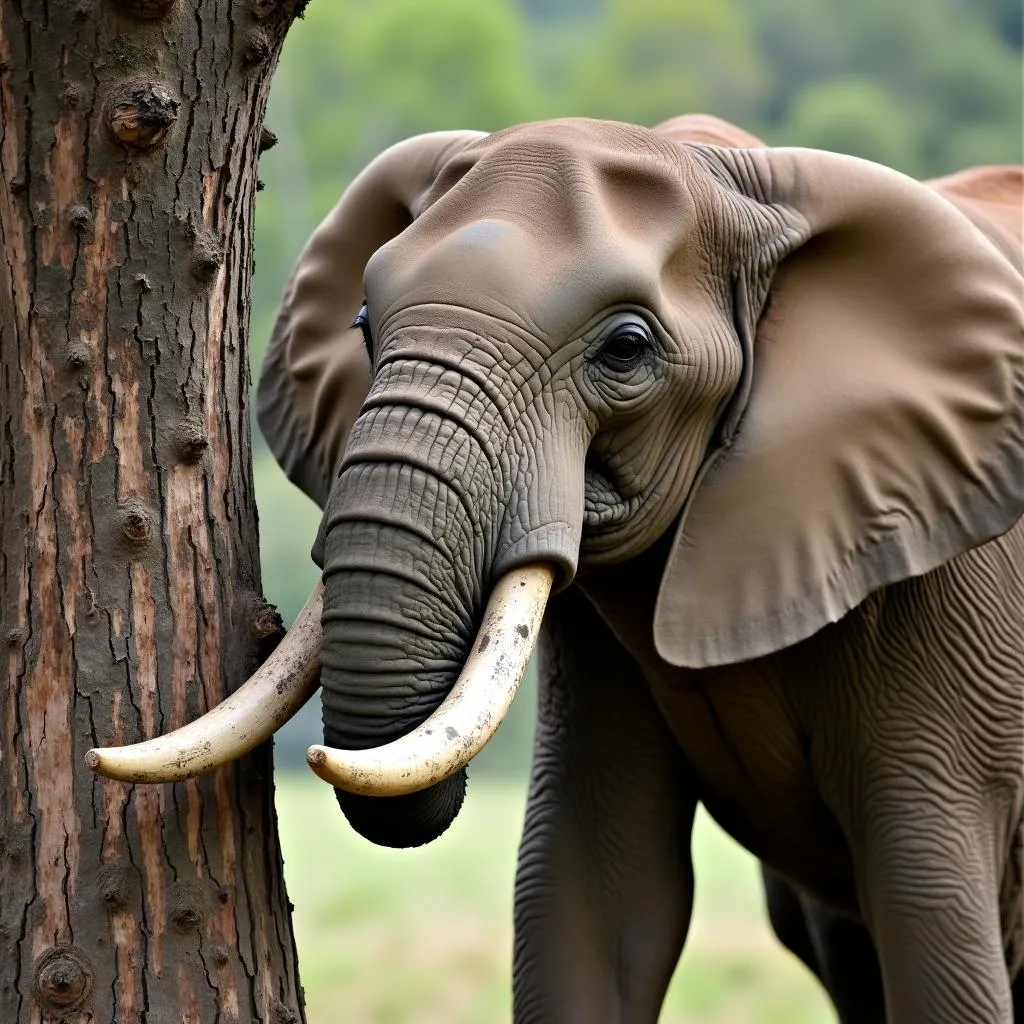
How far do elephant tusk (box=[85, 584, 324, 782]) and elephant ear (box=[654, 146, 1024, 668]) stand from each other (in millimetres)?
511

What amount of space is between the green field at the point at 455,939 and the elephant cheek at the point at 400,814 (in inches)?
215

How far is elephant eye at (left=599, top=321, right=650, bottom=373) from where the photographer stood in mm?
2600

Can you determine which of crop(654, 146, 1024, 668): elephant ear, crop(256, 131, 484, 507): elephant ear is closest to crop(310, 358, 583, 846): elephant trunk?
crop(654, 146, 1024, 668): elephant ear

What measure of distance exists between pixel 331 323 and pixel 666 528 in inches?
29.8

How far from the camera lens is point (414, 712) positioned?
2.32 meters

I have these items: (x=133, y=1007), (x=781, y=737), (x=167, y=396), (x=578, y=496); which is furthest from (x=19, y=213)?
(x=781, y=737)

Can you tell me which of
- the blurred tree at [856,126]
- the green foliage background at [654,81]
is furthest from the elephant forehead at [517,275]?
the blurred tree at [856,126]

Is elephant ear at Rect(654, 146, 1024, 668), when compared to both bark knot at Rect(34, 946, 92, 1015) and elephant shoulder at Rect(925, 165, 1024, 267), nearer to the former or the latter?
elephant shoulder at Rect(925, 165, 1024, 267)

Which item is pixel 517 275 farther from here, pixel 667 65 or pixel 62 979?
pixel 667 65

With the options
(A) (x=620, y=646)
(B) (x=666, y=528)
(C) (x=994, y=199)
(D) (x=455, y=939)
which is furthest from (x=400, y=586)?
(D) (x=455, y=939)

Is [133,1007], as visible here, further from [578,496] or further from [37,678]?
[578,496]

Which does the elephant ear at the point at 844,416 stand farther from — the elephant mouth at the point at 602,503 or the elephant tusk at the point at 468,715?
the elephant tusk at the point at 468,715

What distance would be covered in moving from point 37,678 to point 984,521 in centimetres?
128

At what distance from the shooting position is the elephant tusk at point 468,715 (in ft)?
7.10
